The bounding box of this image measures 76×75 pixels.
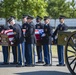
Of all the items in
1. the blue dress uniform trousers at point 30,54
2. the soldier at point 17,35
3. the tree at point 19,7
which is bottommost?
the blue dress uniform trousers at point 30,54

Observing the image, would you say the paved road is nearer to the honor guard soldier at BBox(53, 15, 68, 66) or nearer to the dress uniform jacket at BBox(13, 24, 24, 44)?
the honor guard soldier at BBox(53, 15, 68, 66)

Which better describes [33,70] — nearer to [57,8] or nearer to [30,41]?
[30,41]

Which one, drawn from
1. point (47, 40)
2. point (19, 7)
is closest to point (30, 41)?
point (47, 40)

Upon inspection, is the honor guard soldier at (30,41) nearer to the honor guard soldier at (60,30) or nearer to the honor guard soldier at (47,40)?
the honor guard soldier at (47,40)

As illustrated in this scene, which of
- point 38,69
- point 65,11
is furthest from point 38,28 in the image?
point 65,11

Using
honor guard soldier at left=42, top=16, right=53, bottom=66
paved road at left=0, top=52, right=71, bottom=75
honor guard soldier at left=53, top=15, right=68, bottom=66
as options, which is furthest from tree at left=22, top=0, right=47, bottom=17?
paved road at left=0, top=52, right=71, bottom=75

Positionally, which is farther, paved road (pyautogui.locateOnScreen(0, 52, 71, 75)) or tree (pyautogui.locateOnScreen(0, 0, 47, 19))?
tree (pyautogui.locateOnScreen(0, 0, 47, 19))

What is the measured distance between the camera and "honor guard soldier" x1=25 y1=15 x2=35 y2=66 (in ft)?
34.4

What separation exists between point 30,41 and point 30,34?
25cm

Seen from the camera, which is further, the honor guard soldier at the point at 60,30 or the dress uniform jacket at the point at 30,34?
the honor guard soldier at the point at 60,30

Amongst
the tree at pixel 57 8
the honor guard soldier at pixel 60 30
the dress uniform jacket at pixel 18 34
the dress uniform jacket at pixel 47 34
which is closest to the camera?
the dress uniform jacket at pixel 18 34

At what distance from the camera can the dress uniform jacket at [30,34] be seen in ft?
34.4

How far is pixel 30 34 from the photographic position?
10.5m

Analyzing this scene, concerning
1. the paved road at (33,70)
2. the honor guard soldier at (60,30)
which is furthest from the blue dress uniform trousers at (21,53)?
the honor guard soldier at (60,30)
